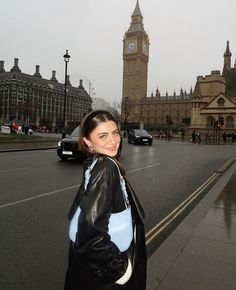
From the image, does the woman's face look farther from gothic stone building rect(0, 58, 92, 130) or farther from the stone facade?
the stone facade

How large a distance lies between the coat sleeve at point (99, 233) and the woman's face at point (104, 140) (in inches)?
11.1

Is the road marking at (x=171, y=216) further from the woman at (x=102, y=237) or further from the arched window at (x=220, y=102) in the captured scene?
the arched window at (x=220, y=102)

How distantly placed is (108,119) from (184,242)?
3129mm

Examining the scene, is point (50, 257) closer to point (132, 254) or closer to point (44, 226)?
point (44, 226)

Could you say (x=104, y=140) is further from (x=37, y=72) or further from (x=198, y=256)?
(x=37, y=72)

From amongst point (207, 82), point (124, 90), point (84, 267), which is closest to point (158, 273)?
point (84, 267)

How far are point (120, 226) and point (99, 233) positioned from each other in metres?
0.15

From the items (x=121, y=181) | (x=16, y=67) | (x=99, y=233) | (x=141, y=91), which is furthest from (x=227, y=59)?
(x=99, y=233)

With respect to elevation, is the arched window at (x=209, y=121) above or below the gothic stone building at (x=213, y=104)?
below

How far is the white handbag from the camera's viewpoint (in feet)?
6.16

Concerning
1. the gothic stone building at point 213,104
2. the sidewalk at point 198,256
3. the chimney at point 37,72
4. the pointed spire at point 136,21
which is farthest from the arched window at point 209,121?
the pointed spire at point 136,21

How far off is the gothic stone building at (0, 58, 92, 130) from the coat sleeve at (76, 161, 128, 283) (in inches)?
3906

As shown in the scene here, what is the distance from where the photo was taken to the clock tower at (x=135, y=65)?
145000 millimetres

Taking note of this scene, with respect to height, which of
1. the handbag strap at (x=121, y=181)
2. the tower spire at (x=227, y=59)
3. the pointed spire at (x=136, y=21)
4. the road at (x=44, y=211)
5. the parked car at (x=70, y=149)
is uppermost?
the pointed spire at (x=136, y=21)
